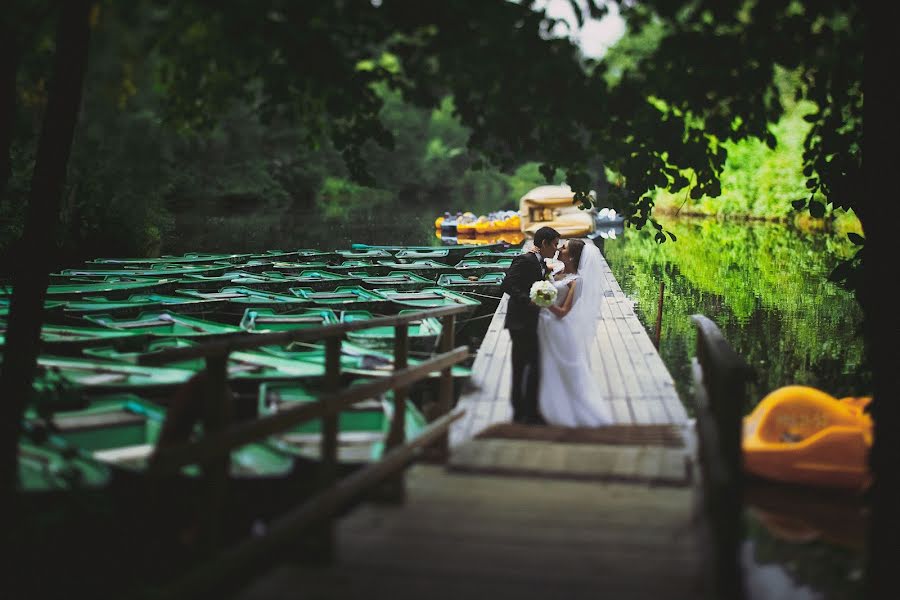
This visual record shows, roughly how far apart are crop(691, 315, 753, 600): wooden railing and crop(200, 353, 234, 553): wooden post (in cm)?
177

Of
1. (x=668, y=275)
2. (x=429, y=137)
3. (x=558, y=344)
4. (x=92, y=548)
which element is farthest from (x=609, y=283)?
(x=429, y=137)


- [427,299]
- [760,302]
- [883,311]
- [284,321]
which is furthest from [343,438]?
[760,302]

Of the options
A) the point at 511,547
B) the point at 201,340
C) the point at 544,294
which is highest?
the point at 544,294

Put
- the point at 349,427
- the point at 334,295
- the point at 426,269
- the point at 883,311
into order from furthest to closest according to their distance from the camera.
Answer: the point at 426,269
the point at 334,295
the point at 349,427
the point at 883,311

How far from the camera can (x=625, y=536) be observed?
3.74 meters

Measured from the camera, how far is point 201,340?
9.48 meters

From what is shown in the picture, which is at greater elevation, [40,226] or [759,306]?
[759,306]

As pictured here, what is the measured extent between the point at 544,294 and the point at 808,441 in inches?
79.6

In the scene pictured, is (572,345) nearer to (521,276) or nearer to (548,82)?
(521,276)

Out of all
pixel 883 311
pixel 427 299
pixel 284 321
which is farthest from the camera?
pixel 427 299

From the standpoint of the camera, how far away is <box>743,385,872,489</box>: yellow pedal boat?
17.9 feet

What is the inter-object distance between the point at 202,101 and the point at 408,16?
146 centimetres

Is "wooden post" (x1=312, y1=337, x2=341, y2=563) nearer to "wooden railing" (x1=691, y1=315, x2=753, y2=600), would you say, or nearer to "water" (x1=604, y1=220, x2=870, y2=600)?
"wooden railing" (x1=691, y1=315, x2=753, y2=600)

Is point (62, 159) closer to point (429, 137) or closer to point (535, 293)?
point (535, 293)
